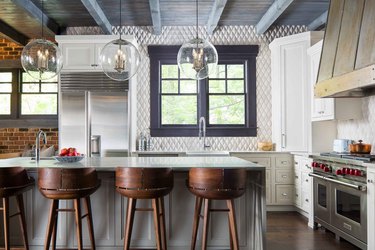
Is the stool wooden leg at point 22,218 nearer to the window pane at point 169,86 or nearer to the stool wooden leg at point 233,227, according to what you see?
the stool wooden leg at point 233,227

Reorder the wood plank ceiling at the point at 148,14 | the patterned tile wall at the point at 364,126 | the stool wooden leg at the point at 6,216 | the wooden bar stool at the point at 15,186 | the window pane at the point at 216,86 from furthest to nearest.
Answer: the window pane at the point at 216,86
the wood plank ceiling at the point at 148,14
the patterned tile wall at the point at 364,126
the stool wooden leg at the point at 6,216
the wooden bar stool at the point at 15,186

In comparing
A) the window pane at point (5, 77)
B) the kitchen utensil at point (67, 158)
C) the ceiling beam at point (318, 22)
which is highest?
the ceiling beam at point (318, 22)

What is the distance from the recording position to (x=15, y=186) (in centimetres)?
312

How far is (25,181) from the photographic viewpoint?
10.6 feet

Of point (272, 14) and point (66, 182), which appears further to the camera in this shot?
point (272, 14)

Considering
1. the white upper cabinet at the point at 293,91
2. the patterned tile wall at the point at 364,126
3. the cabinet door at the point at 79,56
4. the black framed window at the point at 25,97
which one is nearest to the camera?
the patterned tile wall at the point at 364,126

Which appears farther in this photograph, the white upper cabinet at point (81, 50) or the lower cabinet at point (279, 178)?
the white upper cabinet at point (81, 50)

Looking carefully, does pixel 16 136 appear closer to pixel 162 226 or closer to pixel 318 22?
pixel 162 226

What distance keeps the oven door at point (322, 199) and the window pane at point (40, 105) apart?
455 cm

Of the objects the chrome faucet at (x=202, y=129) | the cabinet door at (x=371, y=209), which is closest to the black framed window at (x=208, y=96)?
the chrome faucet at (x=202, y=129)

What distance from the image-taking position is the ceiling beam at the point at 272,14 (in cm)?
493

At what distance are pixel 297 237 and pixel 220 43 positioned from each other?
3540mm

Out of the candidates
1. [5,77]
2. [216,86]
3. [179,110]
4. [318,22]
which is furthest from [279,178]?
[5,77]

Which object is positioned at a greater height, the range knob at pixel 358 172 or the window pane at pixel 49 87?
→ the window pane at pixel 49 87
